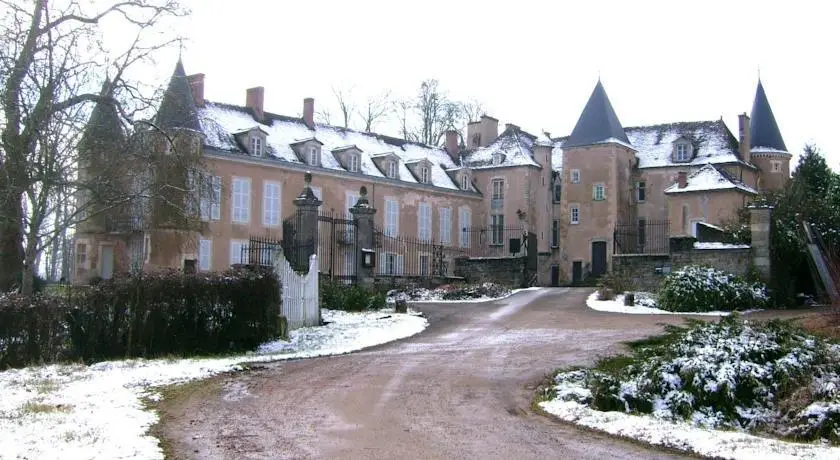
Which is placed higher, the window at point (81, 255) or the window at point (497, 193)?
the window at point (497, 193)

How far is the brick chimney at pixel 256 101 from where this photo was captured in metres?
39.3

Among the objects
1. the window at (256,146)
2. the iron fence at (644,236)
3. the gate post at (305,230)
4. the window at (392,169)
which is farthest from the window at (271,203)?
the gate post at (305,230)

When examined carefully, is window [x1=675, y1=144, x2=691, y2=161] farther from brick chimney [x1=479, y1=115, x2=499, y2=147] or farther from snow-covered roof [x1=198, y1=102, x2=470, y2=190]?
snow-covered roof [x1=198, y1=102, x2=470, y2=190]

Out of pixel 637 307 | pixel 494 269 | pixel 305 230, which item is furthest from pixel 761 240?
pixel 305 230

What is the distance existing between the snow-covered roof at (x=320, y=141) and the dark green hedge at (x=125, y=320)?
2043 cm

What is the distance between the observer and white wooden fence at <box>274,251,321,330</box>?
16781 mm

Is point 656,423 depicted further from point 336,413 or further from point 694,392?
point 336,413

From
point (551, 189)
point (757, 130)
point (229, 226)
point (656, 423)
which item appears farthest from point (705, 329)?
point (757, 130)

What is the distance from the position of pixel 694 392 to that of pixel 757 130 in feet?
133

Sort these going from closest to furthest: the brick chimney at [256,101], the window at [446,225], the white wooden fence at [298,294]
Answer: the white wooden fence at [298,294] < the brick chimney at [256,101] < the window at [446,225]

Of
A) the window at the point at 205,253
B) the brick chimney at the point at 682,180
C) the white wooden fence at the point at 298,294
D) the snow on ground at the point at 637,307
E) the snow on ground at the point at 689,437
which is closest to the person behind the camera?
the snow on ground at the point at 689,437

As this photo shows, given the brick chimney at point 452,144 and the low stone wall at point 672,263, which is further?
the brick chimney at point 452,144

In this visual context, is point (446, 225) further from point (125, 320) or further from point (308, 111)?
point (125, 320)

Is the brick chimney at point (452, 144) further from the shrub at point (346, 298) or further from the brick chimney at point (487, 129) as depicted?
the shrub at point (346, 298)
